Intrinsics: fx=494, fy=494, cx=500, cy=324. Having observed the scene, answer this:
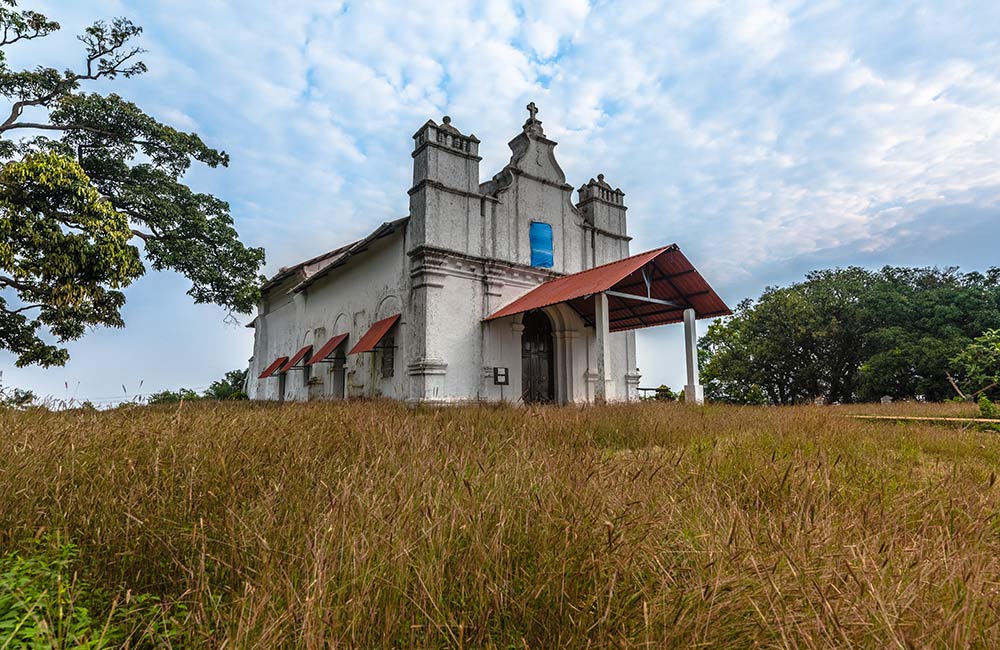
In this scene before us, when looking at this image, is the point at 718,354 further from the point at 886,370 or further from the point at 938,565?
the point at 938,565

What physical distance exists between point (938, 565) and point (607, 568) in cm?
135

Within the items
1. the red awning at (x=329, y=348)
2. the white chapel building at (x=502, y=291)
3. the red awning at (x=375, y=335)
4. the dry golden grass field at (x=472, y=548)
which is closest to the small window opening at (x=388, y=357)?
the white chapel building at (x=502, y=291)

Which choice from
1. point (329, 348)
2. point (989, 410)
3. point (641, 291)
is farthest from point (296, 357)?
point (989, 410)

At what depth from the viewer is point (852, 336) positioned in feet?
84.6

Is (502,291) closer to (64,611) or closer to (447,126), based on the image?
(447,126)

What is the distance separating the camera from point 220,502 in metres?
2.80

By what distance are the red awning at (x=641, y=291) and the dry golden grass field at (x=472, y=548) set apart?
756 cm

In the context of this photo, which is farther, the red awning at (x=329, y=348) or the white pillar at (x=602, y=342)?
the red awning at (x=329, y=348)

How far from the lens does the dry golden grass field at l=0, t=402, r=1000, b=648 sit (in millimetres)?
1620

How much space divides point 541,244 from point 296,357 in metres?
10.8

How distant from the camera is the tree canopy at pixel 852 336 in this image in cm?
2230

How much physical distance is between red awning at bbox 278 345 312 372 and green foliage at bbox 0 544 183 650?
56.4ft

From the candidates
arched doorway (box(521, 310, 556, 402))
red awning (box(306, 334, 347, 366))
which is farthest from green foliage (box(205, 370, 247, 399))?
arched doorway (box(521, 310, 556, 402))

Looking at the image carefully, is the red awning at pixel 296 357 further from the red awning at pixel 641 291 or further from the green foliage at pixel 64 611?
the green foliage at pixel 64 611
